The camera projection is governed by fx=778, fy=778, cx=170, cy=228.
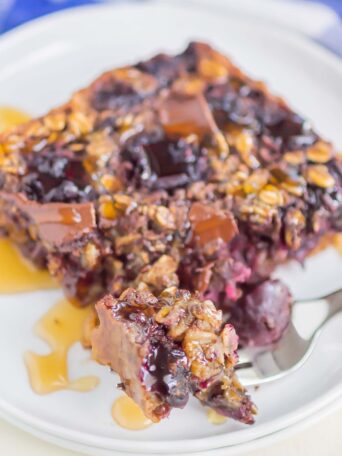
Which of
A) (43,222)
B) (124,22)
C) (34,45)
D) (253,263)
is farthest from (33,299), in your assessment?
(124,22)

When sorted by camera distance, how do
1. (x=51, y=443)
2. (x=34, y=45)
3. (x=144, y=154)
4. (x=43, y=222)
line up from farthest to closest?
(x=34, y=45) < (x=144, y=154) < (x=43, y=222) < (x=51, y=443)

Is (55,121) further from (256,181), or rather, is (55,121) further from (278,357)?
(278,357)

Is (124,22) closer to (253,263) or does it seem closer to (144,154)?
(144,154)

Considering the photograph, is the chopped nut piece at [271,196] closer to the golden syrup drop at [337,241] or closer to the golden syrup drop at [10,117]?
the golden syrup drop at [337,241]

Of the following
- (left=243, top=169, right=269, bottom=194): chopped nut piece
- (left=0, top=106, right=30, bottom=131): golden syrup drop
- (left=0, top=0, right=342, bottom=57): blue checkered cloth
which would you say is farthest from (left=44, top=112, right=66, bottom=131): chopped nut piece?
(left=0, top=0, right=342, bottom=57): blue checkered cloth

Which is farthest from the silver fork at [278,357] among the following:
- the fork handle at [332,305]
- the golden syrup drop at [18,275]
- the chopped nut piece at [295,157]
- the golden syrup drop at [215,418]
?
the golden syrup drop at [18,275]

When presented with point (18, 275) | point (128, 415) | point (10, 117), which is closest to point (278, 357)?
point (128, 415)
